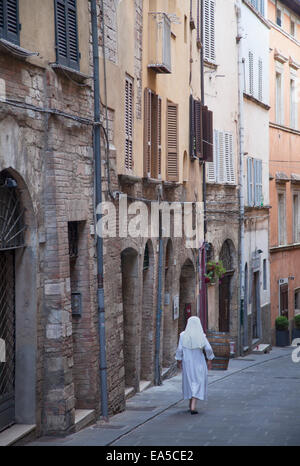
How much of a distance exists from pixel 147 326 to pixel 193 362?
3542 mm

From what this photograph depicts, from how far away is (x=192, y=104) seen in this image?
2228 centimetres

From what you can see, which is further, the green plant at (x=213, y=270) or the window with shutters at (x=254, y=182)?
the window with shutters at (x=254, y=182)

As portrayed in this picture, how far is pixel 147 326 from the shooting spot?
1833 centimetres

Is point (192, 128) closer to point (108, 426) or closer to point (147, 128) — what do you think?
point (147, 128)

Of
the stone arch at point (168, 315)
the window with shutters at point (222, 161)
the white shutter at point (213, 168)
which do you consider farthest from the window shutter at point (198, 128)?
the stone arch at point (168, 315)

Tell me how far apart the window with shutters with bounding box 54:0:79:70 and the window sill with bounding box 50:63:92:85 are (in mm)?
105

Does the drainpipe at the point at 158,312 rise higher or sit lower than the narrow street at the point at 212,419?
higher

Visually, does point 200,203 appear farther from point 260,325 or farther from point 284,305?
point 284,305

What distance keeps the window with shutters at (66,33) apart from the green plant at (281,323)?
74.2 ft

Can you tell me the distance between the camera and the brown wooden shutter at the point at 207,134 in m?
24.0

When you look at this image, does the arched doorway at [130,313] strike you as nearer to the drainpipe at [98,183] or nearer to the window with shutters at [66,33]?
the drainpipe at [98,183]

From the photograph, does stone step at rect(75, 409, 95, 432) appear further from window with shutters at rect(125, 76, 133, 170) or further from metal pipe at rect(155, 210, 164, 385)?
metal pipe at rect(155, 210, 164, 385)

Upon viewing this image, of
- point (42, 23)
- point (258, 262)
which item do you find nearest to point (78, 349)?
point (42, 23)
